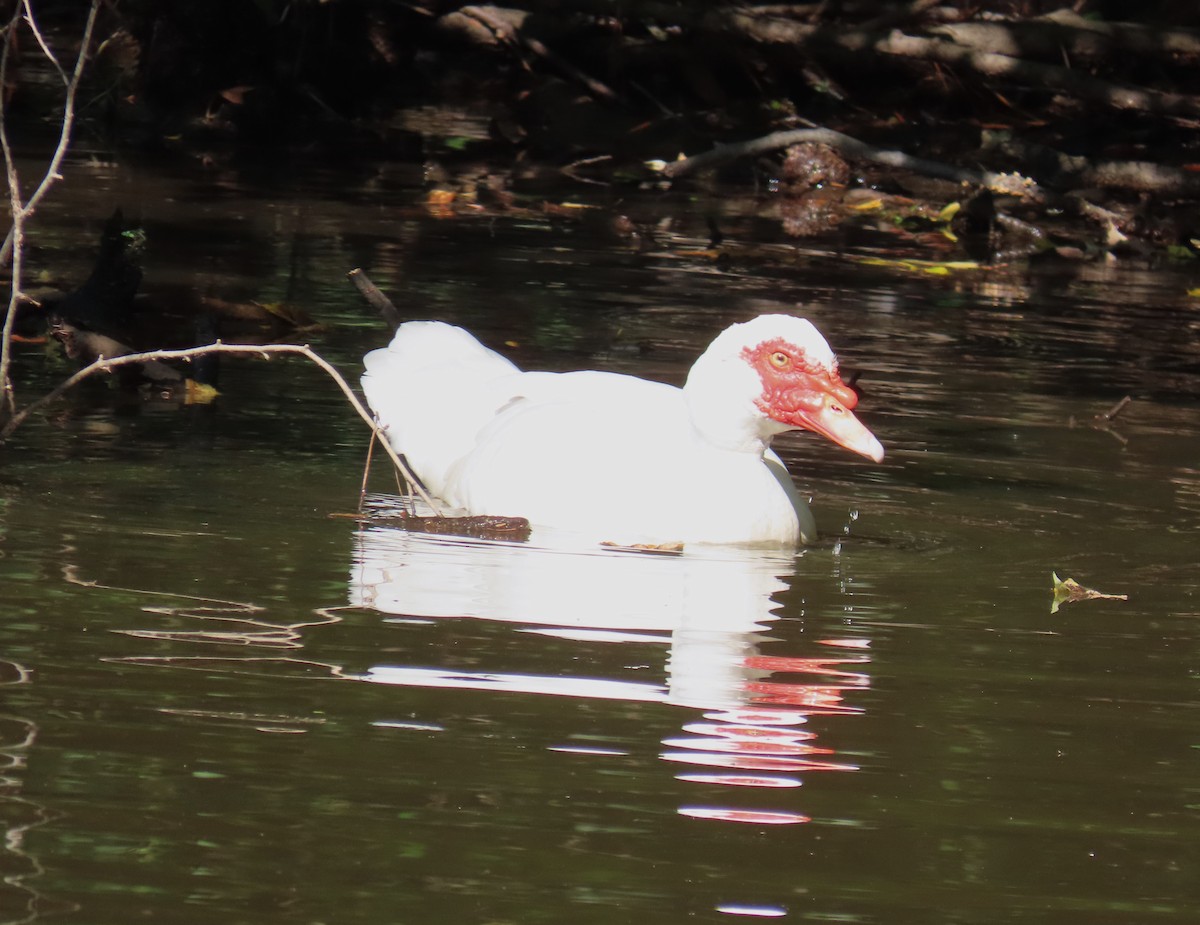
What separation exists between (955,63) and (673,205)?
2429 mm

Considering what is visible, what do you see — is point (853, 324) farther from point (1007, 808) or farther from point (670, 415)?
point (1007, 808)

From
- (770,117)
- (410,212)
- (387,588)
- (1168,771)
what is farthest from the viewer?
(770,117)

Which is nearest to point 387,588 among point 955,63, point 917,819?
point 917,819

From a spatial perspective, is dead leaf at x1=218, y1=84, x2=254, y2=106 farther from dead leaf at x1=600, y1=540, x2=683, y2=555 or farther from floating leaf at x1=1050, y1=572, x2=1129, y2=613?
floating leaf at x1=1050, y1=572, x2=1129, y2=613

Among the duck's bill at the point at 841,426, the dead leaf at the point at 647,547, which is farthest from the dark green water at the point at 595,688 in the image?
the duck's bill at the point at 841,426

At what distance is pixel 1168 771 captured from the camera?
4.41 metres

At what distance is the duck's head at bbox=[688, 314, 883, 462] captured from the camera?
671 centimetres

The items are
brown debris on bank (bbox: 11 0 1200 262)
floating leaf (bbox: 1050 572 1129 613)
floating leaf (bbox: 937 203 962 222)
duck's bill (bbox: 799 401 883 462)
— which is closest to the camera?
floating leaf (bbox: 1050 572 1129 613)

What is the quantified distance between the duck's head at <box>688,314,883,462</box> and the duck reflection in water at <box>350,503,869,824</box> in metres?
0.48

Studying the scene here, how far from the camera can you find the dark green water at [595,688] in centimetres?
367

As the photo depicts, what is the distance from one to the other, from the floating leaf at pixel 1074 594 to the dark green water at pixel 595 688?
46 millimetres

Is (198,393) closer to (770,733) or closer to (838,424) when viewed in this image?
(838,424)

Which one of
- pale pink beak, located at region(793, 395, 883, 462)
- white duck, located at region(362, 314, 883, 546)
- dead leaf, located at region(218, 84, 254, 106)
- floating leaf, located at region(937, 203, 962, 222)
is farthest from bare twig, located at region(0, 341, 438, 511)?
dead leaf, located at region(218, 84, 254, 106)

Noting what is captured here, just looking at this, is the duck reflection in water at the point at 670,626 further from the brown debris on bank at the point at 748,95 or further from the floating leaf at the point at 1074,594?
the brown debris on bank at the point at 748,95
